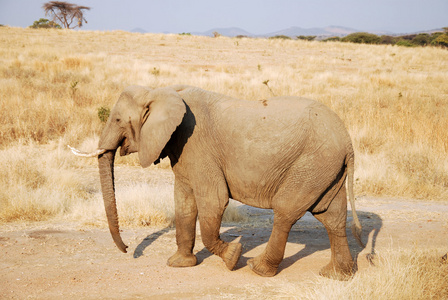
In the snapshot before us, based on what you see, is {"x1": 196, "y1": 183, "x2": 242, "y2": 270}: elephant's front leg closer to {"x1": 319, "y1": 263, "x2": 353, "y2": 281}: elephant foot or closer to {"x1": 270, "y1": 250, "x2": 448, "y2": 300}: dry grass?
{"x1": 270, "y1": 250, "x2": 448, "y2": 300}: dry grass

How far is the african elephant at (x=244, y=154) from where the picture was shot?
15.2ft

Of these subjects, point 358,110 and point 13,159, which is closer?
point 13,159

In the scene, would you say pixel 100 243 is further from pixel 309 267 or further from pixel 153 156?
Result: pixel 309 267

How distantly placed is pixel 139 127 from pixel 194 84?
13.7 metres

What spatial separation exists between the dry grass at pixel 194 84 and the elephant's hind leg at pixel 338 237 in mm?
2889

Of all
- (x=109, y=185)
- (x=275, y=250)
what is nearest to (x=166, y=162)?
(x=109, y=185)

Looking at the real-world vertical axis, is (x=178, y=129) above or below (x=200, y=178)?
above

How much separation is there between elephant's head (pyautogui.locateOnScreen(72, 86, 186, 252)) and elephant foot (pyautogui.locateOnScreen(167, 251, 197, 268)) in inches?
23.7

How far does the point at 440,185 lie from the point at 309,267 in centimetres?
474

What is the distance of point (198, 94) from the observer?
506 cm

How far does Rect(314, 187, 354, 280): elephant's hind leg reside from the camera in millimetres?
4918

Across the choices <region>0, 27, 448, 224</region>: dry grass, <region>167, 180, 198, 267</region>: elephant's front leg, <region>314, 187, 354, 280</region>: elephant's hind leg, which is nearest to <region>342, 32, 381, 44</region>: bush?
<region>0, 27, 448, 224</region>: dry grass

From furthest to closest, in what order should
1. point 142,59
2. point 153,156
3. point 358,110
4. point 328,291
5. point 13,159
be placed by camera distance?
point 142,59 < point 358,110 < point 13,159 < point 153,156 < point 328,291

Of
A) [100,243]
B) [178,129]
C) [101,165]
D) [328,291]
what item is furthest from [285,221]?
[100,243]
